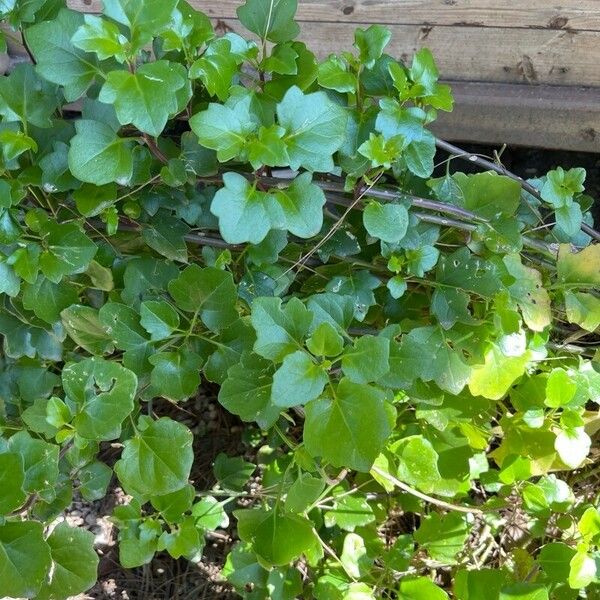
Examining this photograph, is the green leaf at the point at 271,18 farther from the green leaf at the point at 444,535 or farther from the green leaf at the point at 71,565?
the green leaf at the point at 444,535

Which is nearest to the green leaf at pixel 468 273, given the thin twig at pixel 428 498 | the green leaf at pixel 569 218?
the green leaf at pixel 569 218

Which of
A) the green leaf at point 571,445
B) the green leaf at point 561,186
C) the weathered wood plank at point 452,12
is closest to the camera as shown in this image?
the green leaf at point 561,186

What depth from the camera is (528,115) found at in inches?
68.4

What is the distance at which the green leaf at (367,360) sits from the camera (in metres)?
0.87

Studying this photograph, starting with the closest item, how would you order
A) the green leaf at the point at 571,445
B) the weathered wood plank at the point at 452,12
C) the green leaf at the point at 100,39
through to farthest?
the green leaf at the point at 100,39 → the green leaf at the point at 571,445 → the weathered wood plank at the point at 452,12

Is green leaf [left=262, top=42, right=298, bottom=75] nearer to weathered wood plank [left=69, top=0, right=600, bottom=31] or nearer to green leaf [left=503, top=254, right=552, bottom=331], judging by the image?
green leaf [left=503, top=254, right=552, bottom=331]

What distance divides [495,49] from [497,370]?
92cm

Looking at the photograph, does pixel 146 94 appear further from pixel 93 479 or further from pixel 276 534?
pixel 276 534

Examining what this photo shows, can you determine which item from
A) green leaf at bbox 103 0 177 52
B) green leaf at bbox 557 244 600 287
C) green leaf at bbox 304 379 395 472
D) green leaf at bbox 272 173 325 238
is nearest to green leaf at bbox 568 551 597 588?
green leaf at bbox 557 244 600 287

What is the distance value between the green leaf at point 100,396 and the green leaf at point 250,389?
0.45 ft

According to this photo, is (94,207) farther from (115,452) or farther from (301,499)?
(115,452)

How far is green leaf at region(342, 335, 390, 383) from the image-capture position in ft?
2.86

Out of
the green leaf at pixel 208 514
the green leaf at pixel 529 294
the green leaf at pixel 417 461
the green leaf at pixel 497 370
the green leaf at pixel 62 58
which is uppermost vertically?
the green leaf at pixel 62 58

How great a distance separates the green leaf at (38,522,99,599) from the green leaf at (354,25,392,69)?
32.9 inches
